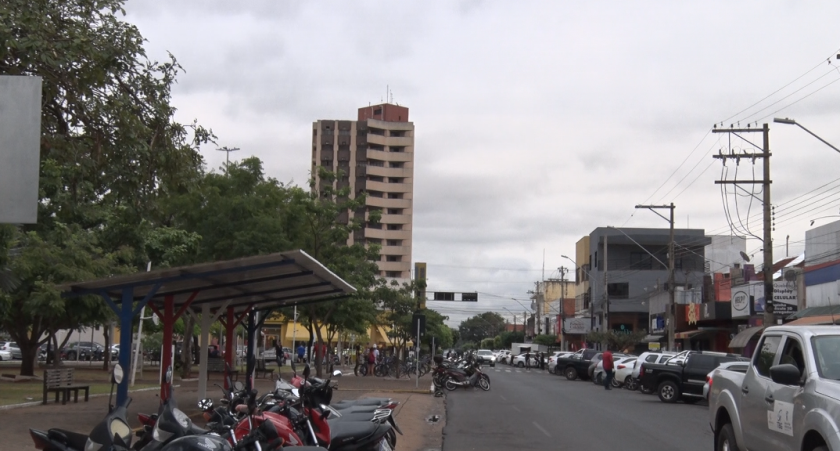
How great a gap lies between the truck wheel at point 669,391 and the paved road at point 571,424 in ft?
Answer: 1.21

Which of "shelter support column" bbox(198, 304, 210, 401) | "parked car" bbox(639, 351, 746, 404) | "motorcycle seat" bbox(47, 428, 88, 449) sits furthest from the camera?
"parked car" bbox(639, 351, 746, 404)

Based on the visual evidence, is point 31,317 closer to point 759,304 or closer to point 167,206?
point 167,206

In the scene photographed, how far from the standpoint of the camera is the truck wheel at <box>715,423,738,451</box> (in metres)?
11.1

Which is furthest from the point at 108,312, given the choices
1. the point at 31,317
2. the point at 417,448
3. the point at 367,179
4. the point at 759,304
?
the point at 367,179

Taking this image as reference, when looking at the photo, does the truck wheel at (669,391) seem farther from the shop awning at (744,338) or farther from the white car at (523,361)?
the white car at (523,361)

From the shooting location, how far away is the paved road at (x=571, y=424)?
16.4 meters

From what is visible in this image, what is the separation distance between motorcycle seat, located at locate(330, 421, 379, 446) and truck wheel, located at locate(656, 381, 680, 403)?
2106cm

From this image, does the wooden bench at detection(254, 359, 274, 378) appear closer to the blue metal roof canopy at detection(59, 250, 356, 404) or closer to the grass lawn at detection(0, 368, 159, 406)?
the grass lawn at detection(0, 368, 159, 406)

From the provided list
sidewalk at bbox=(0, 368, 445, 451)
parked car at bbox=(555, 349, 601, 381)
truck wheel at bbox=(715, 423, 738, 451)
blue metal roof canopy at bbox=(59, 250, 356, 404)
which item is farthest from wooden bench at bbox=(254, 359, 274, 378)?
truck wheel at bbox=(715, 423, 738, 451)

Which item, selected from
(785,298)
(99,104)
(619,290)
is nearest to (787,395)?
(99,104)

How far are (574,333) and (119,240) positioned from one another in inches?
2466

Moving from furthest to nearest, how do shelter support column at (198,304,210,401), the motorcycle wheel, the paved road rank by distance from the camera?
the motorcycle wheel, shelter support column at (198,304,210,401), the paved road

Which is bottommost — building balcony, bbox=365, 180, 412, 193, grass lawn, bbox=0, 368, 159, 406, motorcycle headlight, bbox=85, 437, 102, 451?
grass lawn, bbox=0, 368, 159, 406

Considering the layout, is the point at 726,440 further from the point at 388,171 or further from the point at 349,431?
the point at 388,171
